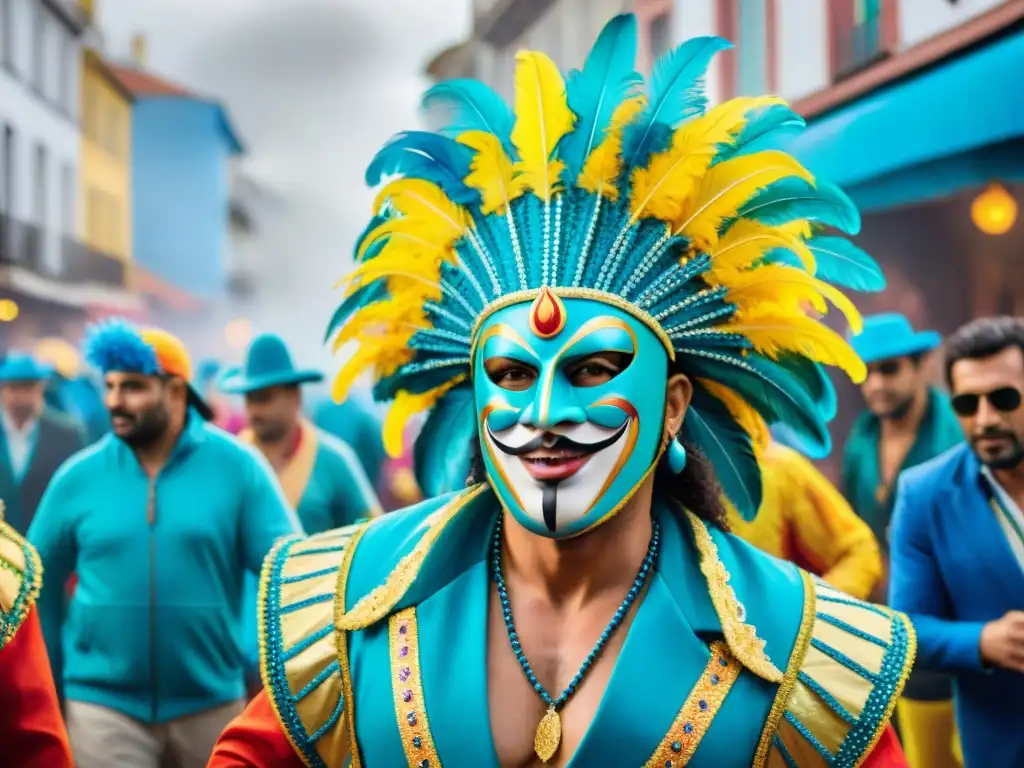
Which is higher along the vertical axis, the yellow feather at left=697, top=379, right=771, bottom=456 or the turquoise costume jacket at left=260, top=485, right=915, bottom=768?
the yellow feather at left=697, top=379, right=771, bottom=456

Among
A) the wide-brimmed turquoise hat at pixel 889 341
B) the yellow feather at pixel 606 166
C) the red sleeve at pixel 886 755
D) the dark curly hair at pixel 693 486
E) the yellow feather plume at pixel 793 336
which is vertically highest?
the yellow feather at pixel 606 166

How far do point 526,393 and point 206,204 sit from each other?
795cm

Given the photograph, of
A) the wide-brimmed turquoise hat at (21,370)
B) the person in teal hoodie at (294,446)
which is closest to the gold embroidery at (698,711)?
the person in teal hoodie at (294,446)

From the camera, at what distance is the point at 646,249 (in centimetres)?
249

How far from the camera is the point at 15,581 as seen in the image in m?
2.47

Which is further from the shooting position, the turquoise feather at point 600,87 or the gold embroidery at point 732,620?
the turquoise feather at point 600,87

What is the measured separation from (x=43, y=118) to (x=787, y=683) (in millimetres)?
7773

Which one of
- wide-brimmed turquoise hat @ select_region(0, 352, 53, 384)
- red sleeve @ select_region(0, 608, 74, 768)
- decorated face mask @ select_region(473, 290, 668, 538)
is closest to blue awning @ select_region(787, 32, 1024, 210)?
decorated face mask @ select_region(473, 290, 668, 538)

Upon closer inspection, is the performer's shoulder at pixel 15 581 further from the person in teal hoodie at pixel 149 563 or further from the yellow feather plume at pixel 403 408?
the person in teal hoodie at pixel 149 563

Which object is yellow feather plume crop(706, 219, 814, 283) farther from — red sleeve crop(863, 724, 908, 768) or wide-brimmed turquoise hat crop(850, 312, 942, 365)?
wide-brimmed turquoise hat crop(850, 312, 942, 365)

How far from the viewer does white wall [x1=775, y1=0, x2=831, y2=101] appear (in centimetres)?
859

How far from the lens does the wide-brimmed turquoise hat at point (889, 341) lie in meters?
5.18

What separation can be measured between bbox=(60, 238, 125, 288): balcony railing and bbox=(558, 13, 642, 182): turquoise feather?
676 centimetres

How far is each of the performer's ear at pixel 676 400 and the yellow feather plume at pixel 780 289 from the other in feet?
0.62
